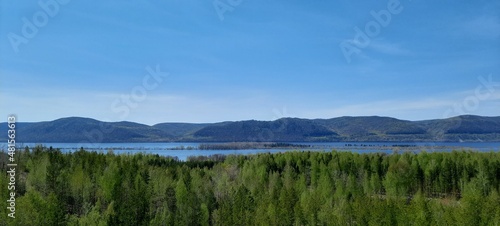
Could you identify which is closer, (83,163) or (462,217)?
(462,217)

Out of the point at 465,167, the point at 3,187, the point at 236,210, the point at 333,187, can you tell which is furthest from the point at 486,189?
the point at 3,187

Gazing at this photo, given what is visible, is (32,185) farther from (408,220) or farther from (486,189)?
(486,189)

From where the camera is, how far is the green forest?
1973 inches

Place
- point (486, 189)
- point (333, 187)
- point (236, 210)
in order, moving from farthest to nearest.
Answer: point (486, 189) < point (333, 187) < point (236, 210)

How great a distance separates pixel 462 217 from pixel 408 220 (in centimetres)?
574

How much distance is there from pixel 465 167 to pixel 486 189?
702cm

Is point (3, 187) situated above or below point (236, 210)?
above

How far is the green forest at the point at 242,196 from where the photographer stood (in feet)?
164

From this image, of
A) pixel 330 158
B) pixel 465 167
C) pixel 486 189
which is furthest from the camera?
pixel 330 158

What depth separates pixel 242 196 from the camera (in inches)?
2406

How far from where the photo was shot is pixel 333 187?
78375 millimetres

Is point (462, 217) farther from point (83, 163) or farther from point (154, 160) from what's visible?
point (154, 160)

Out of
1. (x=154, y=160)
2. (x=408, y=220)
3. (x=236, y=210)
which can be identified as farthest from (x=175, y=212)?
(x=154, y=160)

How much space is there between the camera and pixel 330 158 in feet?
371
